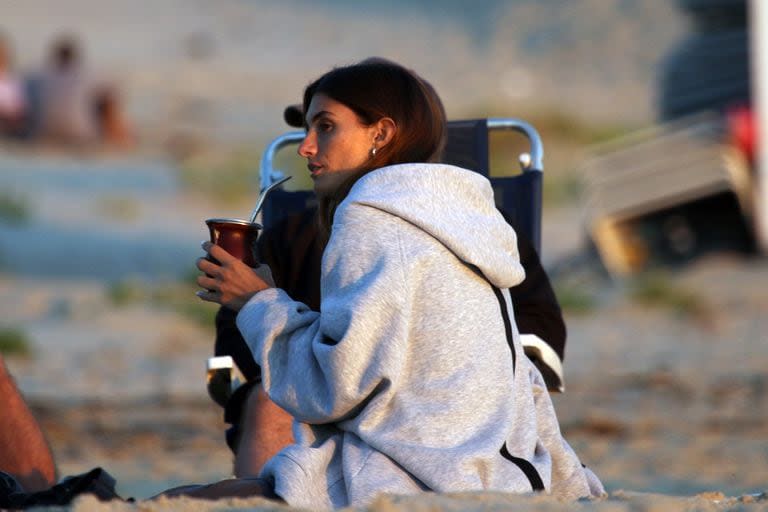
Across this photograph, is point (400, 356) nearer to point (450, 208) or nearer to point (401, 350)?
point (401, 350)

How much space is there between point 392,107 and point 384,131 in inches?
2.1

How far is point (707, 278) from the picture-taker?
1060cm

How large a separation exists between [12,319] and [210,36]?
18.9 meters

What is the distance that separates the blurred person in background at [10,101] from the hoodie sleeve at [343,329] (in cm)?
1397

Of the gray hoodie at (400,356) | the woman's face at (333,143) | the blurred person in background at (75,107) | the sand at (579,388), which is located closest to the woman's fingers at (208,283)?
the gray hoodie at (400,356)

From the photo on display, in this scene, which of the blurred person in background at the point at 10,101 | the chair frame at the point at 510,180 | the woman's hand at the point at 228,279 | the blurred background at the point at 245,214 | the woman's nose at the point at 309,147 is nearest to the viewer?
the woman's hand at the point at 228,279

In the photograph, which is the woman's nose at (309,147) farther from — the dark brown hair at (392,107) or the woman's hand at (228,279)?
the woman's hand at (228,279)

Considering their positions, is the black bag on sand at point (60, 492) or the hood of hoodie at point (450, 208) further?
the black bag on sand at point (60, 492)

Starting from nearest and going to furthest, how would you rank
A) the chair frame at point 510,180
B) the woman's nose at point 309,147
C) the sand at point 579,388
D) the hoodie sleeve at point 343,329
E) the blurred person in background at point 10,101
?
1. the hoodie sleeve at point 343,329
2. the woman's nose at point 309,147
3. the chair frame at point 510,180
4. the sand at point 579,388
5. the blurred person in background at point 10,101

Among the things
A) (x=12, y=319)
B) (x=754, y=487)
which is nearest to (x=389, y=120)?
(x=754, y=487)

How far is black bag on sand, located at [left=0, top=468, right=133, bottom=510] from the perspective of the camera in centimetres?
305

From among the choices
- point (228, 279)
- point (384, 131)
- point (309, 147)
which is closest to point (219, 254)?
point (228, 279)

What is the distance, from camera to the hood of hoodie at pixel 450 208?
2794 millimetres

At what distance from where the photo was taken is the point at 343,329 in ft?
8.95
